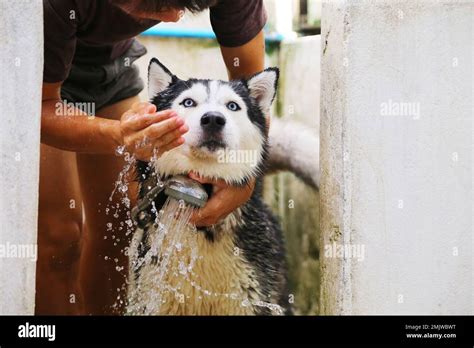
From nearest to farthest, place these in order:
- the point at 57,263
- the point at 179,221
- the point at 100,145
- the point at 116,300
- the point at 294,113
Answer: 1. the point at 100,145
2. the point at 179,221
3. the point at 57,263
4. the point at 116,300
5. the point at 294,113

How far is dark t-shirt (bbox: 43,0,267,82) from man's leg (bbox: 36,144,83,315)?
63 centimetres

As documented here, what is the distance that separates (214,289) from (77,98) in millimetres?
1364

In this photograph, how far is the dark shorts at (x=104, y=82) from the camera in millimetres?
4336

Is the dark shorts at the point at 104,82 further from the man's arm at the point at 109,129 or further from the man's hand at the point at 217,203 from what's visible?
the man's hand at the point at 217,203

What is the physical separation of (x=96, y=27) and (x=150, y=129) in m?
0.76

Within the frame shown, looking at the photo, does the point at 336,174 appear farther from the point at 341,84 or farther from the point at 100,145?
the point at 100,145

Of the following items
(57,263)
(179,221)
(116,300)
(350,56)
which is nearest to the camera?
(350,56)

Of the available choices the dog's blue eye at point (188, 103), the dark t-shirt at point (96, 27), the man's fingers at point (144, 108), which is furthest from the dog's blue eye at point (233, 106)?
the man's fingers at point (144, 108)

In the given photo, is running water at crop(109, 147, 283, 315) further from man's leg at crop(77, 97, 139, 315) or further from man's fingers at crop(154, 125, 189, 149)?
man's fingers at crop(154, 125, 189, 149)

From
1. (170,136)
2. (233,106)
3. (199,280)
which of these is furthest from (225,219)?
(170,136)

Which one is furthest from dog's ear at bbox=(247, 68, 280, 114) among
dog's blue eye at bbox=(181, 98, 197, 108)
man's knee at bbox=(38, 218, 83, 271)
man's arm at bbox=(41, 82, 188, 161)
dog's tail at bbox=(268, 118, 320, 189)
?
dog's tail at bbox=(268, 118, 320, 189)

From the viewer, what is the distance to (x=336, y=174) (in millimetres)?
3270

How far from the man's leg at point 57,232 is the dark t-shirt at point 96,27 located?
629 mm
